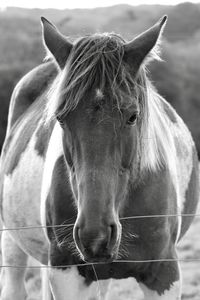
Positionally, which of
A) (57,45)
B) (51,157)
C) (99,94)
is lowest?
(51,157)

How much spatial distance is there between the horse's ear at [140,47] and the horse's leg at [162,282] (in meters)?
1.10

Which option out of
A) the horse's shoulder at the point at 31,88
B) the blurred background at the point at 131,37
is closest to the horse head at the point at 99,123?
the horse's shoulder at the point at 31,88

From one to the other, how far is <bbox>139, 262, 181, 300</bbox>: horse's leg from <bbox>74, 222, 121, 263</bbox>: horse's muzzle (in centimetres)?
64

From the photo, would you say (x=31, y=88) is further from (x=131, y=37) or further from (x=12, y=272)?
(x=131, y=37)

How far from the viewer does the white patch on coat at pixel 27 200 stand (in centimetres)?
427

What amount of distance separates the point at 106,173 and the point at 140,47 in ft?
2.21

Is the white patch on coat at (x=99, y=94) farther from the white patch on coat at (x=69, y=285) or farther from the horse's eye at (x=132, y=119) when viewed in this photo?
the white patch on coat at (x=69, y=285)

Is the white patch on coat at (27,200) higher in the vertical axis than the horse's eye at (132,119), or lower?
lower

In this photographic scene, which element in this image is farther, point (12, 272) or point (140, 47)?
point (12, 272)

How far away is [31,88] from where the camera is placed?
5.23 m

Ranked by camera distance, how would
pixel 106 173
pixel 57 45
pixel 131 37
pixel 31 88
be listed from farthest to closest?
pixel 131 37 < pixel 31 88 < pixel 57 45 < pixel 106 173

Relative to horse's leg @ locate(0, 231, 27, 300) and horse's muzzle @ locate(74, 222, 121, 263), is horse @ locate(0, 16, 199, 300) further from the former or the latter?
horse's leg @ locate(0, 231, 27, 300)

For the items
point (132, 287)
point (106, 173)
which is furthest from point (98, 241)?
point (132, 287)

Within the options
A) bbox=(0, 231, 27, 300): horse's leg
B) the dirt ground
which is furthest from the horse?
the dirt ground
